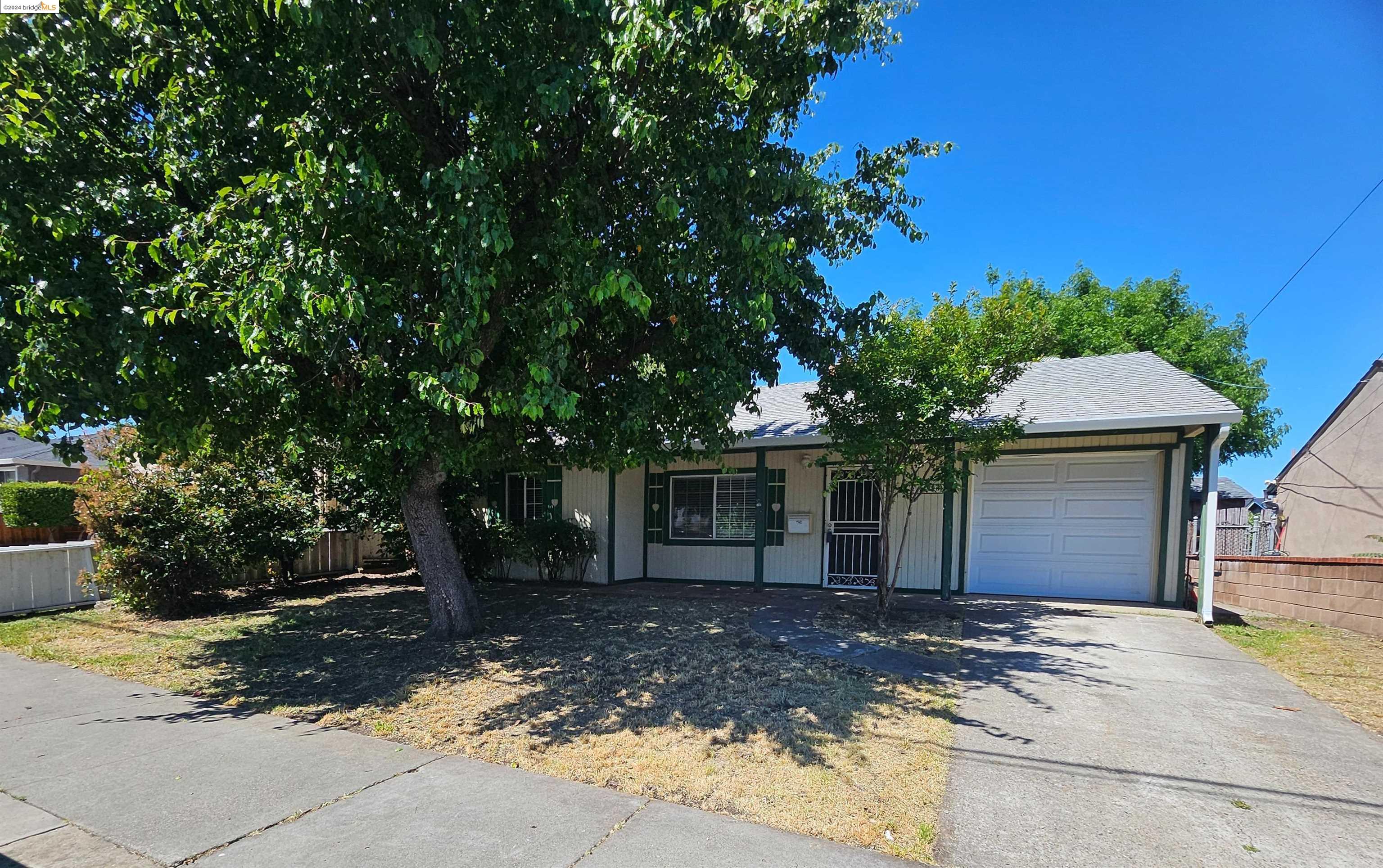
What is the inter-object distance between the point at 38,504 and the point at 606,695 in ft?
55.1

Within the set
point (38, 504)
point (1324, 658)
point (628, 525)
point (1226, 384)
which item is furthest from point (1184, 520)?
point (38, 504)

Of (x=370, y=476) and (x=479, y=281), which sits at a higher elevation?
(x=479, y=281)

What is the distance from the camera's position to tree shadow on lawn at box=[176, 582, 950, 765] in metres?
4.74

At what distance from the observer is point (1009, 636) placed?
728cm

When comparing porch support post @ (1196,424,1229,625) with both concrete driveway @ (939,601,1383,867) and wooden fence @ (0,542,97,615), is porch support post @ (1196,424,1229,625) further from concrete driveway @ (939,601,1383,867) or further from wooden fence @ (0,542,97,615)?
A: wooden fence @ (0,542,97,615)

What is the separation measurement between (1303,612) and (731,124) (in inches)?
405

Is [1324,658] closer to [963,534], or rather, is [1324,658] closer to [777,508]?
[963,534]

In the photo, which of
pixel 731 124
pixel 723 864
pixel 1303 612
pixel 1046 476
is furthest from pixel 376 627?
pixel 1303 612

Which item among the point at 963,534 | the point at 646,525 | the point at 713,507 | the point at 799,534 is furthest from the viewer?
the point at 646,525

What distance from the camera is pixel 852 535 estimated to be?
35.3 feet

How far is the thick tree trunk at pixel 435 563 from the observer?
7305 mm

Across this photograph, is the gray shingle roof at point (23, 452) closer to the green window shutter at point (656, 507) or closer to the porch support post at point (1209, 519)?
the green window shutter at point (656, 507)

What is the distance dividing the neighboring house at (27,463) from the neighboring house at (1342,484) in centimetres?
3241

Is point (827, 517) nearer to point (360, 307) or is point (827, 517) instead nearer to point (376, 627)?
point (376, 627)
